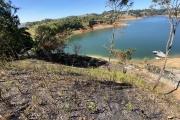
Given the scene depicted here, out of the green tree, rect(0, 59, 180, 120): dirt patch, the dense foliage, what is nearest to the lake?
the green tree

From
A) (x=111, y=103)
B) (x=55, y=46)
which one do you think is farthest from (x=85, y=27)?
(x=111, y=103)

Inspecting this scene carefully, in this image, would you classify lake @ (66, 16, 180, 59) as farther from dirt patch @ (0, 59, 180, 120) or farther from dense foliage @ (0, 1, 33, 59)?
dirt patch @ (0, 59, 180, 120)

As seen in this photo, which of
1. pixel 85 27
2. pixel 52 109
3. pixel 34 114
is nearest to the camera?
pixel 34 114

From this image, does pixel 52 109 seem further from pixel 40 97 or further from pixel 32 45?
pixel 32 45

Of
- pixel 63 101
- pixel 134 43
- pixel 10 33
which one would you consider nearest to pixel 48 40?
pixel 10 33

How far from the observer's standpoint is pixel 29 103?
346cm

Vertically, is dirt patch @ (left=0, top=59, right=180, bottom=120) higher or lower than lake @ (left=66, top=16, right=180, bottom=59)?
higher

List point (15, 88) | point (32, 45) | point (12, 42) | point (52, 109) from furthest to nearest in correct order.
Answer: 1. point (32, 45)
2. point (12, 42)
3. point (15, 88)
4. point (52, 109)

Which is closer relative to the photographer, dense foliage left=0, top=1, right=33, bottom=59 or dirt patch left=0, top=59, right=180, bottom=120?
dirt patch left=0, top=59, right=180, bottom=120

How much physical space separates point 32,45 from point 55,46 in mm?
2554

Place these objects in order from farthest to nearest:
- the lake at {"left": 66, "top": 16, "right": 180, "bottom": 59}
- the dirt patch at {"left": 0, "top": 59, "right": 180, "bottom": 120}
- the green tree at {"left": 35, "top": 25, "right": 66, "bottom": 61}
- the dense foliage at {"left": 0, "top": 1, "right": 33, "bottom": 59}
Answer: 1. the lake at {"left": 66, "top": 16, "right": 180, "bottom": 59}
2. the green tree at {"left": 35, "top": 25, "right": 66, "bottom": 61}
3. the dense foliage at {"left": 0, "top": 1, "right": 33, "bottom": 59}
4. the dirt patch at {"left": 0, "top": 59, "right": 180, "bottom": 120}

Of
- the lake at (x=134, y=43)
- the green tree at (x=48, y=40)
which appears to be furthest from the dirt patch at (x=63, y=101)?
the green tree at (x=48, y=40)

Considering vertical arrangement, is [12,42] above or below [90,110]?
above

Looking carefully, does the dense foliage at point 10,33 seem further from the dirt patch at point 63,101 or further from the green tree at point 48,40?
the dirt patch at point 63,101
